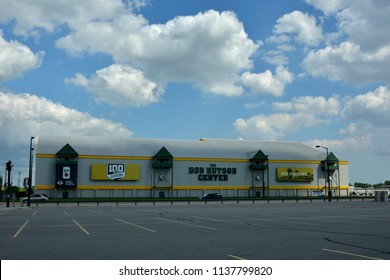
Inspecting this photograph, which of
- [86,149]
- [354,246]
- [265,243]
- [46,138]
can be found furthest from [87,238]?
[46,138]

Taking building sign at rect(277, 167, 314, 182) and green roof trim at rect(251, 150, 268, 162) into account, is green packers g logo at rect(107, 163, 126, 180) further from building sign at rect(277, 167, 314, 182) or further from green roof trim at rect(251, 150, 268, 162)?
building sign at rect(277, 167, 314, 182)

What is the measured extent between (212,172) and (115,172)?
66.1 ft

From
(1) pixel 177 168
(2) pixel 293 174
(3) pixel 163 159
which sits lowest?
(2) pixel 293 174

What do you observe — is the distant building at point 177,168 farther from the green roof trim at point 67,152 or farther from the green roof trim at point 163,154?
the green roof trim at point 163,154

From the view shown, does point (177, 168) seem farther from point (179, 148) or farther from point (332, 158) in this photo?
point (332, 158)

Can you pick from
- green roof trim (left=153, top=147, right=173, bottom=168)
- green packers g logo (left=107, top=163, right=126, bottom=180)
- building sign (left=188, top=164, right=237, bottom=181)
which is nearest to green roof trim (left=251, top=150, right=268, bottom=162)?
building sign (left=188, top=164, right=237, bottom=181)

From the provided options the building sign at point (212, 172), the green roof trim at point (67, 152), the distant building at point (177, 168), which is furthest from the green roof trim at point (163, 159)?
the green roof trim at point (67, 152)

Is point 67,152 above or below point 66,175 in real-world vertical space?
above

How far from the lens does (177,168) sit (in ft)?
295

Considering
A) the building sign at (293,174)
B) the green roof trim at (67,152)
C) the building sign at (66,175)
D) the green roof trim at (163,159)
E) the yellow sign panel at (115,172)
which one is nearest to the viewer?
the building sign at (66,175)

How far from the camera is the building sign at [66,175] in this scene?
80.8m

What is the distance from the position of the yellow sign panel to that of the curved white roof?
269cm

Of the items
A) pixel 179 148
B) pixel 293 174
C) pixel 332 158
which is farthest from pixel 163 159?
pixel 332 158
